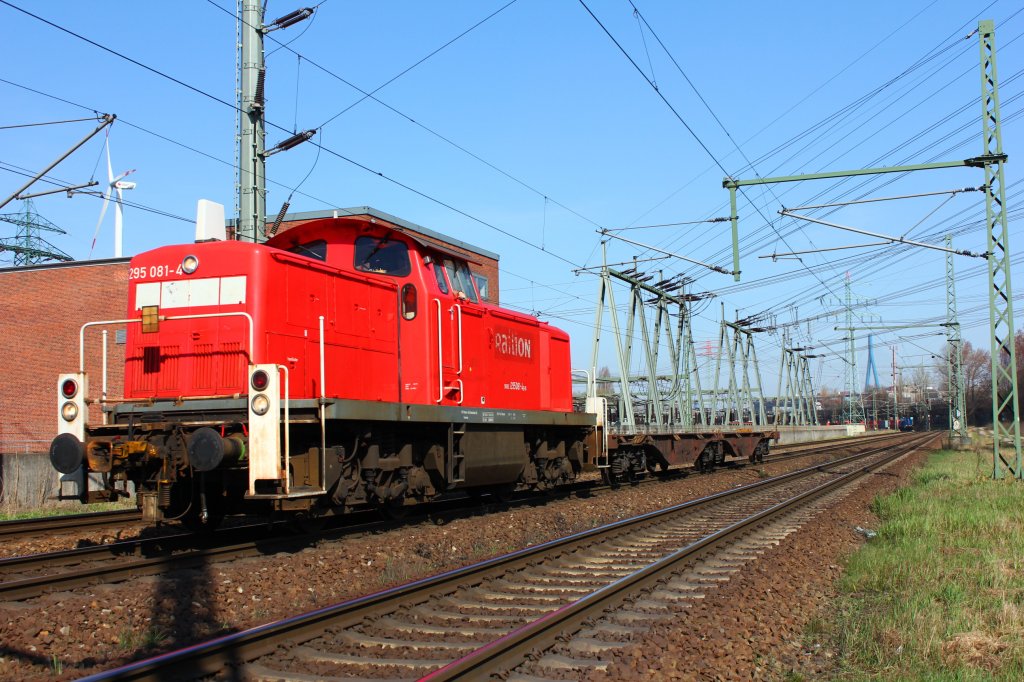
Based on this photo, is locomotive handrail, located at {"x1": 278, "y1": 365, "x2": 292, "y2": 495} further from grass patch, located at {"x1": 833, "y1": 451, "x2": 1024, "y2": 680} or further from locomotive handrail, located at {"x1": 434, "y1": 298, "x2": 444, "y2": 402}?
grass patch, located at {"x1": 833, "y1": 451, "x2": 1024, "y2": 680}

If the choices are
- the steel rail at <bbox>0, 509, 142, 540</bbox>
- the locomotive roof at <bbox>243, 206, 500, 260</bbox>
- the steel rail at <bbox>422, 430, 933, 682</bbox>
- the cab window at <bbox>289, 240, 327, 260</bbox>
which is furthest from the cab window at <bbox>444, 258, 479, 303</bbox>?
the locomotive roof at <bbox>243, 206, 500, 260</bbox>

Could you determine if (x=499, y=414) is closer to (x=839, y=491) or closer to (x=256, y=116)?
(x=256, y=116)

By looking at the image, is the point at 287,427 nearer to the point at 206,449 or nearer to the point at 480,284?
the point at 206,449

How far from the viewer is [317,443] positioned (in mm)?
8492

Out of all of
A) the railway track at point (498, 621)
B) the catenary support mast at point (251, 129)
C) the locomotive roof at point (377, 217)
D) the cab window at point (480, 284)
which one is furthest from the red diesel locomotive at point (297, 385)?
the locomotive roof at point (377, 217)

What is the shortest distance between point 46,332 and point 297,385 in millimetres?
21233

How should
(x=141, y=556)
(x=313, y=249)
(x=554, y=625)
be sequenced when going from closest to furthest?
(x=554, y=625), (x=141, y=556), (x=313, y=249)

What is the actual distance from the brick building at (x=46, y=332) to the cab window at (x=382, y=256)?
1533 cm

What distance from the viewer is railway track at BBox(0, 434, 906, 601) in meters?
6.70

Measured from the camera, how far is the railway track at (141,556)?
6.70 m

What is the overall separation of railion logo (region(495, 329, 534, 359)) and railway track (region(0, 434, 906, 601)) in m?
3.31

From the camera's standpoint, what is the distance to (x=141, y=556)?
323 inches

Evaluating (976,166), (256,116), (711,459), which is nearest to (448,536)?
(256,116)

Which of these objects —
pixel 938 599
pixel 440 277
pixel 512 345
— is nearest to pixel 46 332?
pixel 512 345
